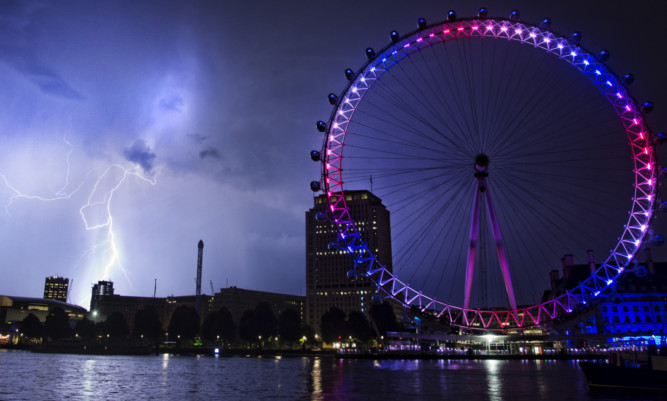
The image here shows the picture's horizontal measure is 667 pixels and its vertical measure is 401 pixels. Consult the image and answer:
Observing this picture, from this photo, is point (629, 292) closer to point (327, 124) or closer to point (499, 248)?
point (499, 248)

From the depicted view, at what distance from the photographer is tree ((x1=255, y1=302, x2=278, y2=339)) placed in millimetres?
180000

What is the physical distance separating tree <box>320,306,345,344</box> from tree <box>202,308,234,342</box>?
3383 centimetres

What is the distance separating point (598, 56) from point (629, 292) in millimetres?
109309

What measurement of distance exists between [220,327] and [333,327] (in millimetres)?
40572

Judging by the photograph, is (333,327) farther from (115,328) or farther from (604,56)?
(604,56)

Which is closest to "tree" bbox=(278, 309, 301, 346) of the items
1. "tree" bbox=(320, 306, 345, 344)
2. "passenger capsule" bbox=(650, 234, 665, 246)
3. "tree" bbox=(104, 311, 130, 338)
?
"tree" bbox=(320, 306, 345, 344)

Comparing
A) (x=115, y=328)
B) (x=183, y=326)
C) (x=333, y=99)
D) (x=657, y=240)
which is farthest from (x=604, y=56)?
(x=115, y=328)

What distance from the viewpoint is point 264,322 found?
181m

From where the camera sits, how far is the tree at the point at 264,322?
7087 inches

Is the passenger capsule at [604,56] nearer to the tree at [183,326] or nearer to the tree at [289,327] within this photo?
the tree at [289,327]

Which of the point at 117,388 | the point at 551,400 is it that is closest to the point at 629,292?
the point at 551,400

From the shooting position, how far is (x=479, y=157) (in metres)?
68.5

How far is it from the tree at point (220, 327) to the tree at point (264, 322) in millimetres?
11531

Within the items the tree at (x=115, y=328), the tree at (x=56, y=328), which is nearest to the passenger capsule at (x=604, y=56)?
the tree at (x=115, y=328)
